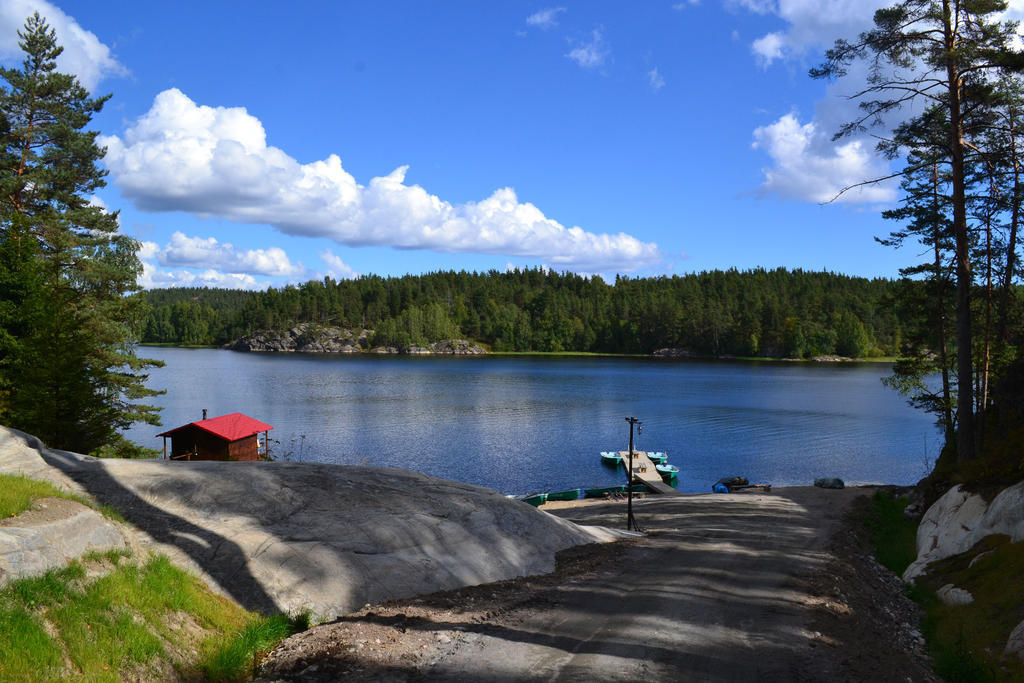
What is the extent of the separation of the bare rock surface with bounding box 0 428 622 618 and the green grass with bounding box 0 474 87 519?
4.94 feet

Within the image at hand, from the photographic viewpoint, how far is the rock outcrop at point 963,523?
1451cm

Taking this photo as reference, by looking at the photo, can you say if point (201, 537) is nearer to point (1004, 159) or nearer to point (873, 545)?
point (873, 545)

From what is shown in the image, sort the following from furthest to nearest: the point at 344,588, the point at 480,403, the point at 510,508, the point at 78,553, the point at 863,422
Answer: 1. the point at 480,403
2. the point at 863,422
3. the point at 510,508
4. the point at 344,588
5. the point at 78,553

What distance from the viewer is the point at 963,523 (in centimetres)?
1720

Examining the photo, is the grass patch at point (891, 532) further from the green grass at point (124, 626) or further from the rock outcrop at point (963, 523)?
the green grass at point (124, 626)

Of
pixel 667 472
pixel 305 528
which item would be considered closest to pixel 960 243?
pixel 305 528

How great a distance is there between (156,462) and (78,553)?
716cm

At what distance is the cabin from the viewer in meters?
32.7

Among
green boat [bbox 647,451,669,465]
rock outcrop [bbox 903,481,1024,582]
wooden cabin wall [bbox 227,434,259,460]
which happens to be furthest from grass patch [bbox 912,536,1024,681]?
green boat [bbox 647,451,669,465]

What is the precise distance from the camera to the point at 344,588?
11695 millimetres

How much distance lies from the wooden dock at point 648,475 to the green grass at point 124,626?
117 ft

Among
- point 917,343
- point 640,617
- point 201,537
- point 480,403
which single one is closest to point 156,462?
point 201,537

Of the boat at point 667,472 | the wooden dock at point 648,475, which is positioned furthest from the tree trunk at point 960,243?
the boat at point 667,472

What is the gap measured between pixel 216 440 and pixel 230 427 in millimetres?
981
